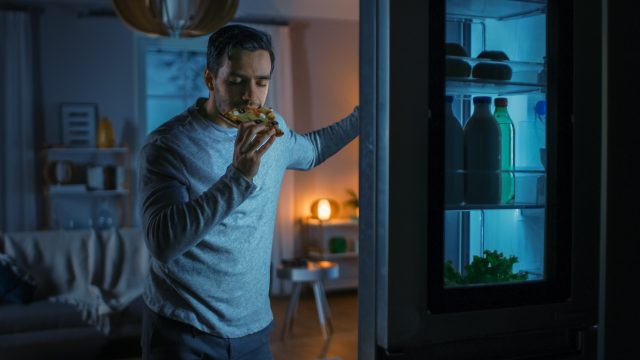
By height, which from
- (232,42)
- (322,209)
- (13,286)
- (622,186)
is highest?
(232,42)

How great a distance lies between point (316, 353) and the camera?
166 inches

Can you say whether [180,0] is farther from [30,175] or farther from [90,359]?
[30,175]

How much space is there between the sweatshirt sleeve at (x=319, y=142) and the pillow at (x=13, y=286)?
3004mm

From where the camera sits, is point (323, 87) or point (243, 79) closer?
point (243, 79)

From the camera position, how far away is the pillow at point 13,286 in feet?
13.2

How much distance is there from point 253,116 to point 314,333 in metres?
3.59

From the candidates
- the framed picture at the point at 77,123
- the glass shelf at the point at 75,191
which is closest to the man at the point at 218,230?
the glass shelf at the point at 75,191

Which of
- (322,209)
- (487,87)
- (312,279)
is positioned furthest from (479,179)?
(322,209)

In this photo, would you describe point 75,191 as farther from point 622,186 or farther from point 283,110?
point 622,186

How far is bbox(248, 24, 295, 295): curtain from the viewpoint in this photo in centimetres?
637

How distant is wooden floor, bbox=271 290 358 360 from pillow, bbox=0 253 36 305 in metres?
1.42

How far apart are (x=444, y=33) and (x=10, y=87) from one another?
18.8 feet

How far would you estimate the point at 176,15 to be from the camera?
2.13 m

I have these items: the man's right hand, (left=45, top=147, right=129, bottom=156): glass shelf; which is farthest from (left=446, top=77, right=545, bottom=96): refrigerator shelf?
(left=45, top=147, right=129, bottom=156): glass shelf
